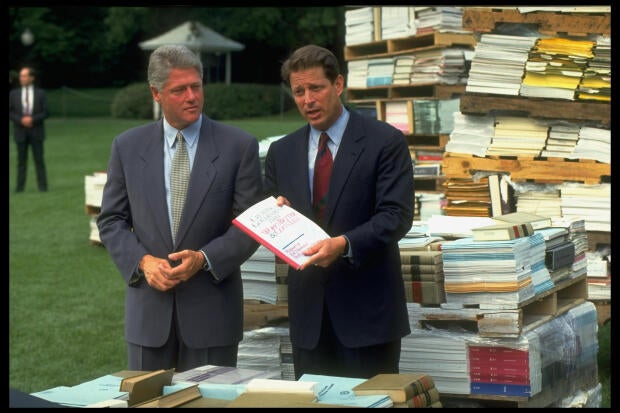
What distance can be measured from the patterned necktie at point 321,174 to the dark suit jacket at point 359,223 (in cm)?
4

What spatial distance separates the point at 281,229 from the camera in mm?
4723

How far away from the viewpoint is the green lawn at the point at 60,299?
930cm

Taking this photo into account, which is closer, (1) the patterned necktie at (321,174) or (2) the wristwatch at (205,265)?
(2) the wristwatch at (205,265)

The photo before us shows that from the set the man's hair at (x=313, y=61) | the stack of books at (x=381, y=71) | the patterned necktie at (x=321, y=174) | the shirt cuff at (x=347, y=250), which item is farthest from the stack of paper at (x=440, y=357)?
the stack of books at (x=381, y=71)

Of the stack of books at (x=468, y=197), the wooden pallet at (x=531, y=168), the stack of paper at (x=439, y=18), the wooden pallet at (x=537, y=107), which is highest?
the stack of paper at (x=439, y=18)

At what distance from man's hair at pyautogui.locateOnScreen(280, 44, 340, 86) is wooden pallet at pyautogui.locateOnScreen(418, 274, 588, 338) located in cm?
194

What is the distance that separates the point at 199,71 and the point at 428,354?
90.4 inches

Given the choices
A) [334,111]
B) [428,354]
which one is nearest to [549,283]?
[428,354]

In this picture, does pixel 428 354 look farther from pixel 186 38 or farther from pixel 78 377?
pixel 186 38

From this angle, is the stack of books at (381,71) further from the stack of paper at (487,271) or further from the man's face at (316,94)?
the man's face at (316,94)

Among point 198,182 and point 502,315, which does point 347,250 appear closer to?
point 198,182

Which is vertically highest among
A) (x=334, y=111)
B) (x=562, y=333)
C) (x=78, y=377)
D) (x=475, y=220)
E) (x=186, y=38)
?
(x=186, y=38)

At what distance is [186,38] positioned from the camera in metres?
50.1

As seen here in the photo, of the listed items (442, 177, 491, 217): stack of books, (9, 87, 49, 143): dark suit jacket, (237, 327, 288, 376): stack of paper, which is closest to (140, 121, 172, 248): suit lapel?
(237, 327, 288, 376): stack of paper
